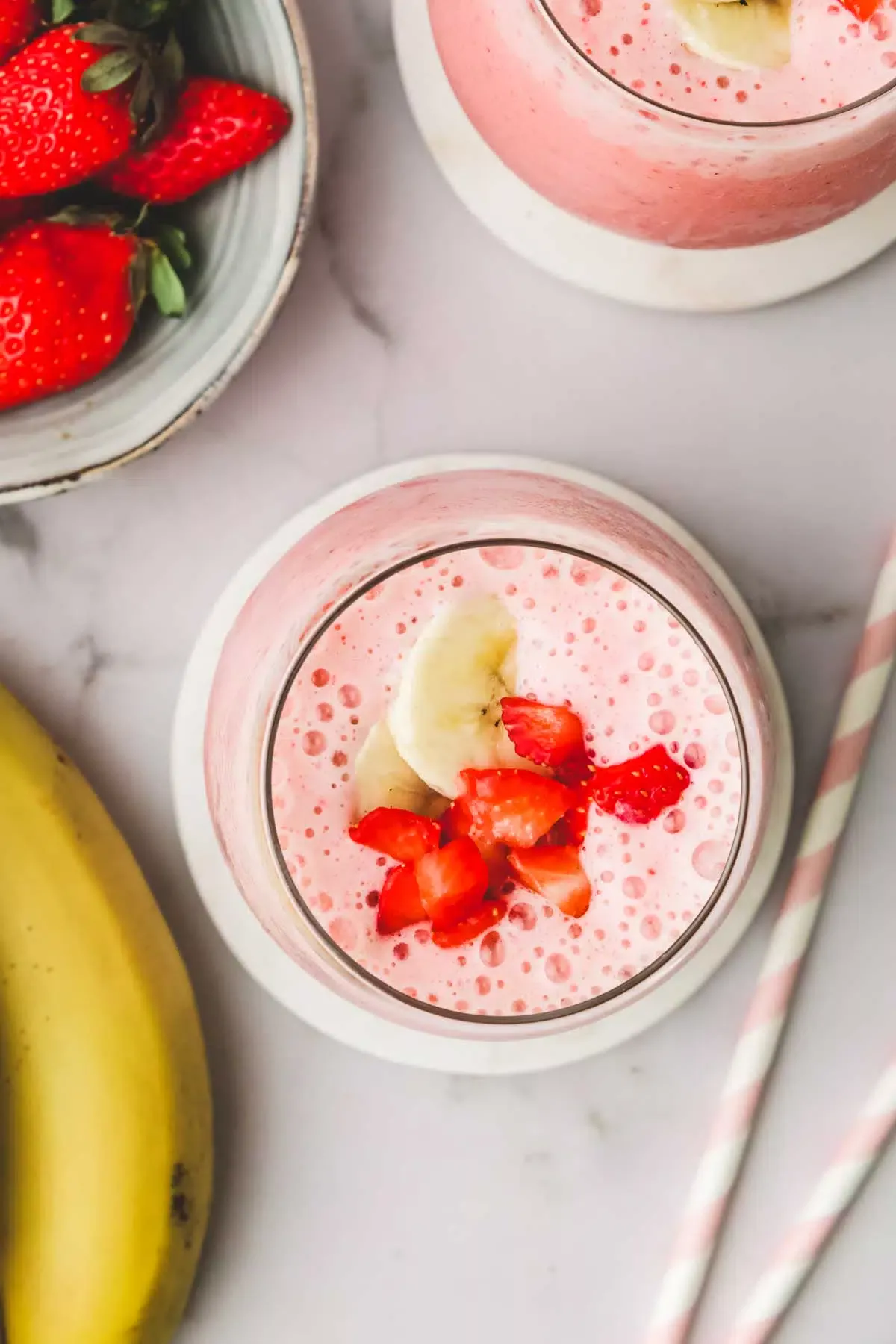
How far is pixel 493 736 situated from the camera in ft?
2.56

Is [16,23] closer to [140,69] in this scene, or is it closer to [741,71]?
[140,69]

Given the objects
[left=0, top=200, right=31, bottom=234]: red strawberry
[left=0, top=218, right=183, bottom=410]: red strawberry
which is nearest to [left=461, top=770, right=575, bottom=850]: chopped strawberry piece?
[left=0, top=218, right=183, bottom=410]: red strawberry

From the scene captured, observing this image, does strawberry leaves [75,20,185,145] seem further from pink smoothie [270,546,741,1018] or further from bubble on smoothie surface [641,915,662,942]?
Result: bubble on smoothie surface [641,915,662,942]

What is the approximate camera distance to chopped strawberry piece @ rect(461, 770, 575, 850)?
73 centimetres

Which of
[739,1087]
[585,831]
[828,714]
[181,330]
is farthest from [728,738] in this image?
[181,330]

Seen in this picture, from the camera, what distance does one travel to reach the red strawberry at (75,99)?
0.76m

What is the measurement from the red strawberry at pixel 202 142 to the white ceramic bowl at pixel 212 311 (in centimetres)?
1

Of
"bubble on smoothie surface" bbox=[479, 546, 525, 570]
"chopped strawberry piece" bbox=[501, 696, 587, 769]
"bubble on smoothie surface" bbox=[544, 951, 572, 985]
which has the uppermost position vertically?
"bubble on smoothie surface" bbox=[479, 546, 525, 570]

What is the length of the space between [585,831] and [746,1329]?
0.49 meters

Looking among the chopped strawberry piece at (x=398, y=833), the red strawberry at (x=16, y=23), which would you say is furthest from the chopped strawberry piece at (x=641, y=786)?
the red strawberry at (x=16, y=23)

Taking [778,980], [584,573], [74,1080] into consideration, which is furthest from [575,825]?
[74,1080]

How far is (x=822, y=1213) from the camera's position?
3.13 feet

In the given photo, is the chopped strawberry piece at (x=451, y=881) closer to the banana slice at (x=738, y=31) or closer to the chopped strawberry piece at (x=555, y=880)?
the chopped strawberry piece at (x=555, y=880)

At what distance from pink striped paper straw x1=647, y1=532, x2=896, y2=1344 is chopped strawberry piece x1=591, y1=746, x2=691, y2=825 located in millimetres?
223
